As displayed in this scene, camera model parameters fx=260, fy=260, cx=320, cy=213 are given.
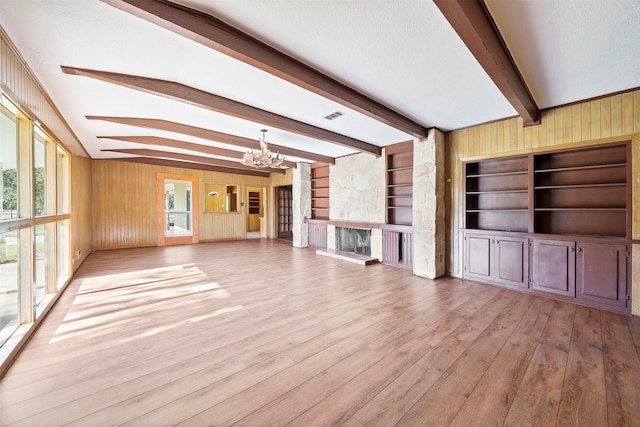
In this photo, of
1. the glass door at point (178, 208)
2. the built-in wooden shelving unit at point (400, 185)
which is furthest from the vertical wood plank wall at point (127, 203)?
the built-in wooden shelving unit at point (400, 185)

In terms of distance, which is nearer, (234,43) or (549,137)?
(234,43)

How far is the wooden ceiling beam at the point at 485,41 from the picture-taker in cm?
168

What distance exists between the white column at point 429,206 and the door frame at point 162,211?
7332 millimetres

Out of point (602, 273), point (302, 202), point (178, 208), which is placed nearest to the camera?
point (602, 273)

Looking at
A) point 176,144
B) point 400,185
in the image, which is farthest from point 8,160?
point 400,185

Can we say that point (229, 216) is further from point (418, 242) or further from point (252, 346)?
point (252, 346)

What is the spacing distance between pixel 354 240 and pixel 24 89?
6.23 meters

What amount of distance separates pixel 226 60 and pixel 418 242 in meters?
4.09

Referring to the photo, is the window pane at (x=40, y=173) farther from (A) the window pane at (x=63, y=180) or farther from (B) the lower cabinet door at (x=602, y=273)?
(B) the lower cabinet door at (x=602, y=273)

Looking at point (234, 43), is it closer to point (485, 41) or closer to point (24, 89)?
point (485, 41)

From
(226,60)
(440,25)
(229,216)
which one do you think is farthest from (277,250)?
(440,25)

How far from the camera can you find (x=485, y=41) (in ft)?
6.44

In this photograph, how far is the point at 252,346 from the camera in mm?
2316

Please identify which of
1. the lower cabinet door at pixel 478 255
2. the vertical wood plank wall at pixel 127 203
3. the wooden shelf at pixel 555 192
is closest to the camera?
the wooden shelf at pixel 555 192
